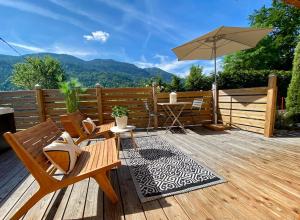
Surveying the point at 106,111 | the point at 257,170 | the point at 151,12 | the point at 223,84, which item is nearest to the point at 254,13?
the point at 151,12

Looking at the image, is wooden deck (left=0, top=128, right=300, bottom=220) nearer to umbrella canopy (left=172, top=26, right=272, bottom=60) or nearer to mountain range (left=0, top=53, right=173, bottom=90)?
umbrella canopy (left=172, top=26, right=272, bottom=60)

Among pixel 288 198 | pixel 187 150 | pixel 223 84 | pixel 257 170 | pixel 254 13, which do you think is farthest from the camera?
pixel 254 13

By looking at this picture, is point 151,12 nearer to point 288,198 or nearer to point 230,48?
point 230,48

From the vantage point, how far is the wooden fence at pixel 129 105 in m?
4.85

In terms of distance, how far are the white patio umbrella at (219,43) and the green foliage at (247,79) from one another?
11.5ft

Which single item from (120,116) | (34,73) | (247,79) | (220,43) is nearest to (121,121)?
(120,116)

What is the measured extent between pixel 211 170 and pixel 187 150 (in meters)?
0.97

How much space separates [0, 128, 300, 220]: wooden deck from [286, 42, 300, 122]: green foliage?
2474 mm

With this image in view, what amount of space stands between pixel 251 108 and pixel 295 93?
4.95 ft

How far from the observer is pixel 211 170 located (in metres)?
2.47

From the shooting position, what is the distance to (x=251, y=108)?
14.8 ft

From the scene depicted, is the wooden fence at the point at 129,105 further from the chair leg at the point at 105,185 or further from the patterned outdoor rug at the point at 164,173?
the chair leg at the point at 105,185

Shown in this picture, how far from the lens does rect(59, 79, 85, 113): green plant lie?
4.91m

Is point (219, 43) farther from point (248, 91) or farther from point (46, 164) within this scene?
point (46, 164)
